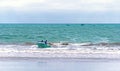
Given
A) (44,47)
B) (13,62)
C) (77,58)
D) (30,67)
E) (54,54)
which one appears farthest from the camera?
(44,47)

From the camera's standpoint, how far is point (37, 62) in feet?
77.6

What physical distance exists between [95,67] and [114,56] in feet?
20.7

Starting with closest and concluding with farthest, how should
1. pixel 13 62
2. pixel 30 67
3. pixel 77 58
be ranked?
pixel 30 67, pixel 13 62, pixel 77 58

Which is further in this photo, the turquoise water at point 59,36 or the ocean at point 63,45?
the turquoise water at point 59,36

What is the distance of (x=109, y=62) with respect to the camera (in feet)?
77.9

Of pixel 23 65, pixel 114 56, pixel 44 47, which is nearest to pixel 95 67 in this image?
pixel 23 65

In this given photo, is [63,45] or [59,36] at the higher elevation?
[63,45]

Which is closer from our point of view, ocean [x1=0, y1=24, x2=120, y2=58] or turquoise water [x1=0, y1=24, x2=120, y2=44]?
ocean [x1=0, y1=24, x2=120, y2=58]

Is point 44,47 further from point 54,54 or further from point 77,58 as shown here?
point 77,58

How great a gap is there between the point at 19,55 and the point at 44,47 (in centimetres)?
737

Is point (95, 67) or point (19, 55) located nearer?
point (95, 67)

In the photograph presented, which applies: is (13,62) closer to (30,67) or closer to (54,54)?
(30,67)

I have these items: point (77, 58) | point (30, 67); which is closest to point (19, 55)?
point (77, 58)

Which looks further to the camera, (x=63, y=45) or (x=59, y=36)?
(x=59, y=36)
